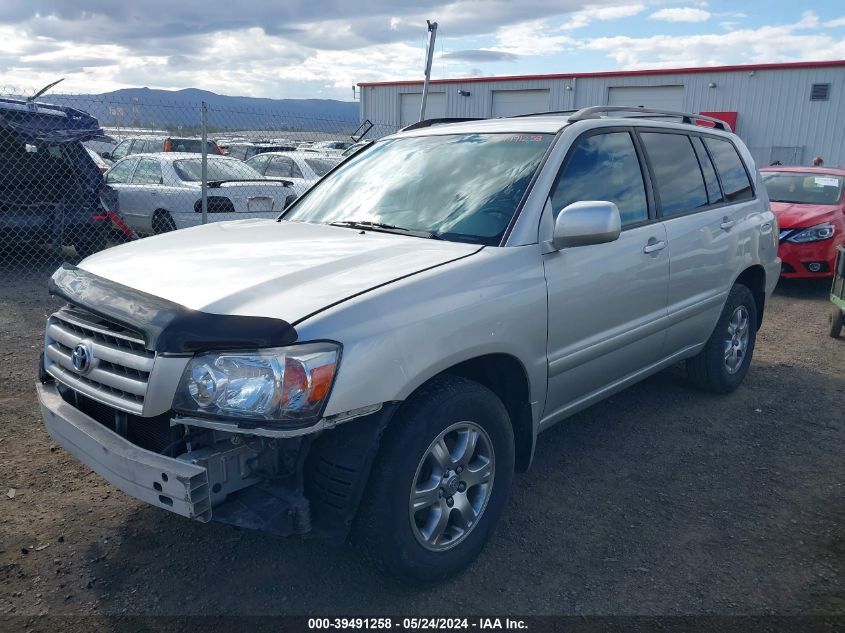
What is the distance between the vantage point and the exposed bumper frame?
7.72ft

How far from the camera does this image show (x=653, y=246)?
3.97 meters

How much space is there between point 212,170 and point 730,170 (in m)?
7.53

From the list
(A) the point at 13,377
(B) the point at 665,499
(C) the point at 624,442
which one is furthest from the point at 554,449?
(A) the point at 13,377

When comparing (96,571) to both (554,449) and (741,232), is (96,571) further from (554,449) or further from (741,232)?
(741,232)

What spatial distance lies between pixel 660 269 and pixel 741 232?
129 centimetres

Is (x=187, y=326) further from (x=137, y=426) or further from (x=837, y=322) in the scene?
(x=837, y=322)

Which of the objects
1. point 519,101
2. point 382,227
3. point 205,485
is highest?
point 519,101

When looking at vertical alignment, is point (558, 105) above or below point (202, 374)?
above

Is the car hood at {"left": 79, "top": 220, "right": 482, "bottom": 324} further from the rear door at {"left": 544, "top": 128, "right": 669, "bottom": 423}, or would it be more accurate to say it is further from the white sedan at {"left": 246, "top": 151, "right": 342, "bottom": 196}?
the white sedan at {"left": 246, "top": 151, "right": 342, "bottom": 196}

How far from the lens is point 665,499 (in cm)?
372

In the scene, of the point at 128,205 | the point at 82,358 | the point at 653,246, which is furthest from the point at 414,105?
the point at 82,358

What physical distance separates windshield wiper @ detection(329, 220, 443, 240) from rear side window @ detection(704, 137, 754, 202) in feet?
8.68

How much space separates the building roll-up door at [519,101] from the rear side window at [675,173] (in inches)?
954

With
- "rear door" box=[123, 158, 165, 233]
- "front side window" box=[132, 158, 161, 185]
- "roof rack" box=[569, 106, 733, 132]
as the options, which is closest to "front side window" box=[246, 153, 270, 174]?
"front side window" box=[132, 158, 161, 185]
